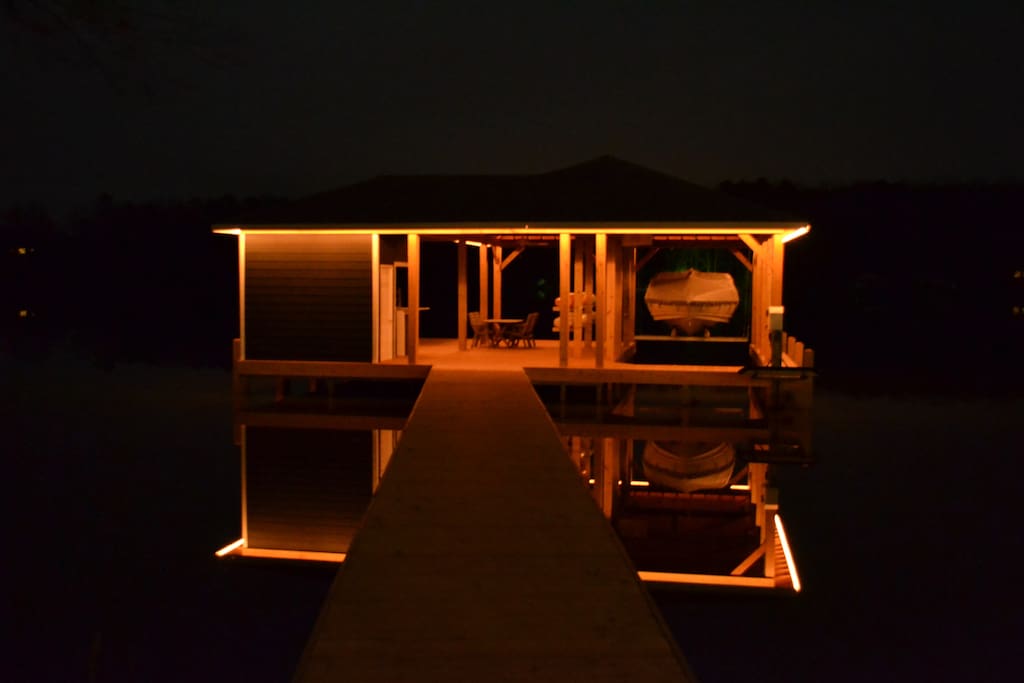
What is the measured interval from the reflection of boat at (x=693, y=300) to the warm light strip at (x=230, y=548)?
12222 millimetres

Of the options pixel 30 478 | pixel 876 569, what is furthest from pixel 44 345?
pixel 876 569

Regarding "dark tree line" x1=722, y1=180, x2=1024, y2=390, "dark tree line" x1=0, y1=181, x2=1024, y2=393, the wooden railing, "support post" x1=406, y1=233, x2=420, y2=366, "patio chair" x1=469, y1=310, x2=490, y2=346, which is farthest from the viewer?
"dark tree line" x1=722, y1=180, x2=1024, y2=390

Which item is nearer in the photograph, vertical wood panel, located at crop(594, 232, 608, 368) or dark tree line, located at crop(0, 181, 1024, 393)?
vertical wood panel, located at crop(594, 232, 608, 368)

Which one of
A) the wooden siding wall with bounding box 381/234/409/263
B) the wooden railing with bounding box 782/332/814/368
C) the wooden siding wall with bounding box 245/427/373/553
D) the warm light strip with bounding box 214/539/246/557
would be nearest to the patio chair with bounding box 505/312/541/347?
the wooden siding wall with bounding box 381/234/409/263

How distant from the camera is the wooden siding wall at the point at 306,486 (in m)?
9.06

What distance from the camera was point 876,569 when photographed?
846 cm

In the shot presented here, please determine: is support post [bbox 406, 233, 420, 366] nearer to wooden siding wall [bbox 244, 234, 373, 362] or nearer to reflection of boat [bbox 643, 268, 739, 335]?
wooden siding wall [bbox 244, 234, 373, 362]

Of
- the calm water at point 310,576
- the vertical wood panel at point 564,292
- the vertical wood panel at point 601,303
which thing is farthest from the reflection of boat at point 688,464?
the vertical wood panel at point 564,292

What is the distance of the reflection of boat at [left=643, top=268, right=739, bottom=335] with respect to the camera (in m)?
19.5

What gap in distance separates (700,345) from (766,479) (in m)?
16.7

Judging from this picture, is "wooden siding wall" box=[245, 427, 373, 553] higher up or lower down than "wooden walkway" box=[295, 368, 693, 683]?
lower down

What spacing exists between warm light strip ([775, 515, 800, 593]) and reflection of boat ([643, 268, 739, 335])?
9.74 meters

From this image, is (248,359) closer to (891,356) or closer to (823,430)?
(823,430)

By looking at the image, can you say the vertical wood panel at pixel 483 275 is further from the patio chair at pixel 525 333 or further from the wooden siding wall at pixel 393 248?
the wooden siding wall at pixel 393 248
